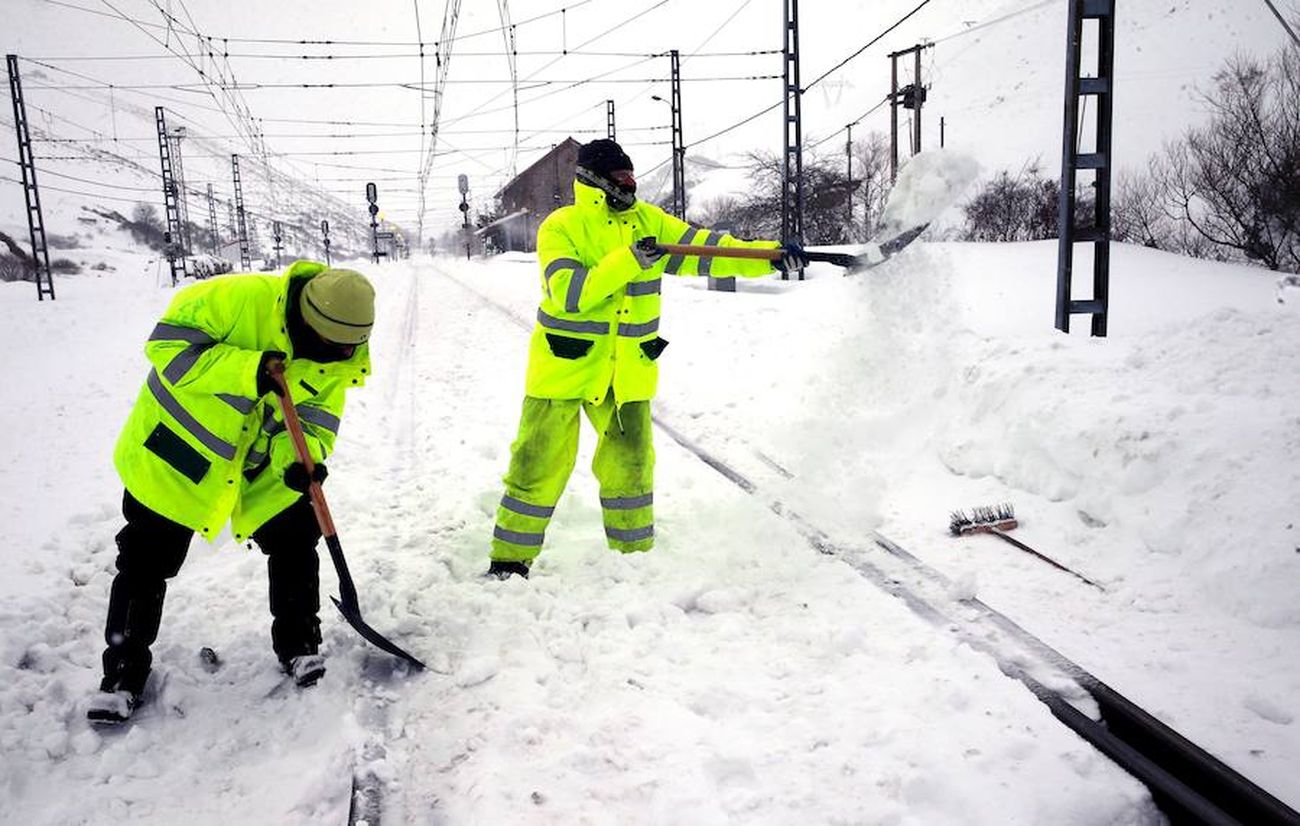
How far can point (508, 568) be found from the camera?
365cm

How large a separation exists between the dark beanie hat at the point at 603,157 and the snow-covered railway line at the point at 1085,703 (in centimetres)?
214

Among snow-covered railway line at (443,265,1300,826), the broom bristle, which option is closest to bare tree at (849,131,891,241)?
the broom bristle

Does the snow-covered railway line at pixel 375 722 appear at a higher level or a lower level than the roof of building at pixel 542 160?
lower

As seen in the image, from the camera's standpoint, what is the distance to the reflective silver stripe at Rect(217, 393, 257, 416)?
2574mm

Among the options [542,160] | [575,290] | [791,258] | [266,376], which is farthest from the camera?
[542,160]

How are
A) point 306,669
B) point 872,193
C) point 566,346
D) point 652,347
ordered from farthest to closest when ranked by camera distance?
point 872,193
point 652,347
point 566,346
point 306,669

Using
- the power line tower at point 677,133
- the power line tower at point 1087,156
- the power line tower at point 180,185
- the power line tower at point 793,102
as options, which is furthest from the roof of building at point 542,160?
the power line tower at point 1087,156

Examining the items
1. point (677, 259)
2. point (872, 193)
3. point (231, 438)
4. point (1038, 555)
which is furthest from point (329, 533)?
point (872, 193)

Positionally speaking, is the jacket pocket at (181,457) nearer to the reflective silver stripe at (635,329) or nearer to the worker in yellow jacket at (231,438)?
the worker in yellow jacket at (231,438)

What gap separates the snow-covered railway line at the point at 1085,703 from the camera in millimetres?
2035

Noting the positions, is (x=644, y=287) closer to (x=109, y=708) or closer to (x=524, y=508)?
(x=524, y=508)

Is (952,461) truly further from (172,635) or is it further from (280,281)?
(172,635)

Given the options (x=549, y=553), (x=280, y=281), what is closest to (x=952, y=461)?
(x=549, y=553)

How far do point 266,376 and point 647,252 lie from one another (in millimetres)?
1679
